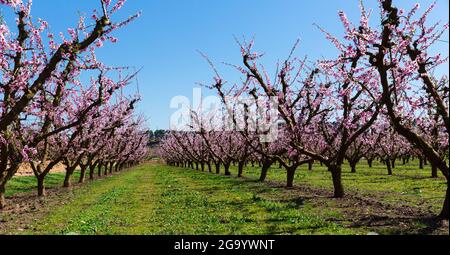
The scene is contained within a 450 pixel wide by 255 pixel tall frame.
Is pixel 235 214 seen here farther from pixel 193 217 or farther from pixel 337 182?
pixel 337 182

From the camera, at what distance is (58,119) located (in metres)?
23.0

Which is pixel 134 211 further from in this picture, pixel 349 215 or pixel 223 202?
pixel 349 215

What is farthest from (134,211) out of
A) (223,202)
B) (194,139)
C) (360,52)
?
(194,139)

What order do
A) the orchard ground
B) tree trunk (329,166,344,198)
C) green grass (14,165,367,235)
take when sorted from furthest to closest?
tree trunk (329,166,344,198)
green grass (14,165,367,235)
the orchard ground

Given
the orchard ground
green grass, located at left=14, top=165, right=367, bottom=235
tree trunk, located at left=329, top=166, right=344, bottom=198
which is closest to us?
the orchard ground

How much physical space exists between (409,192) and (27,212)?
2039cm

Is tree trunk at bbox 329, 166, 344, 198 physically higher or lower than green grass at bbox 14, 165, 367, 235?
higher

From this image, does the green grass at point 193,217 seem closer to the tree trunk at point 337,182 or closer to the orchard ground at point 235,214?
the orchard ground at point 235,214

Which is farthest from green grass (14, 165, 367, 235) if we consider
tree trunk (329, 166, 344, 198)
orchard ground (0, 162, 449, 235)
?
tree trunk (329, 166, 344, 198)

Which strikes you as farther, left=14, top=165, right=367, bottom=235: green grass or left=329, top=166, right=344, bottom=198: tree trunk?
left=329, top=166, right=344, bottom=198: tree trunk

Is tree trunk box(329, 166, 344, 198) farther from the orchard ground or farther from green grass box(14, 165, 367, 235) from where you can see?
green grass box(14, 165, 367, 235)

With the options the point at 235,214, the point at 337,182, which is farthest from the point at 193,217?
the point at 337,182

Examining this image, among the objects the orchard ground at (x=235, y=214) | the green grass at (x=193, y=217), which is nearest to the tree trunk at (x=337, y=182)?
the orchard ground at (x=235, y=214)

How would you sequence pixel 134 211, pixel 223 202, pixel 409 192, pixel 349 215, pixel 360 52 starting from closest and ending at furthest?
pixel 360 52 → pixel 349 215 → pixel 134 211 → pixel 223 202 → pixel 409 192
